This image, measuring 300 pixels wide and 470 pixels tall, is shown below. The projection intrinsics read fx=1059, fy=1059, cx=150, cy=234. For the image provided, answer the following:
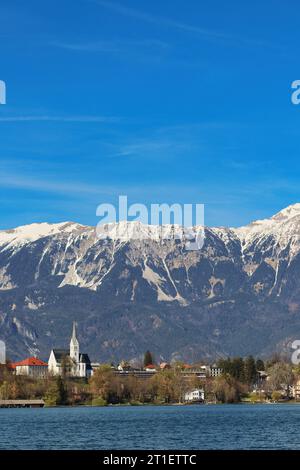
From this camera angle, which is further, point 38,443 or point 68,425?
point 68,425
